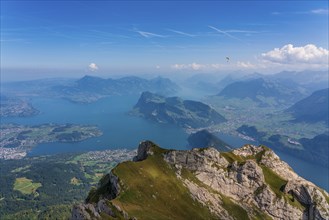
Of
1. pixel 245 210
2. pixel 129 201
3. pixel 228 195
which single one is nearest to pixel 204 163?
pixel 228 195

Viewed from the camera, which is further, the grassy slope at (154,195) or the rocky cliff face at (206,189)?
the rocky cliff face at (206,189)

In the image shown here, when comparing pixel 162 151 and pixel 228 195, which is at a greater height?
pixel 162 151

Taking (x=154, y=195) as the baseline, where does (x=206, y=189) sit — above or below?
below

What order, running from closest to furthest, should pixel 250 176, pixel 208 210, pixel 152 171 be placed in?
pixel 208 210 → pixel 152 171 → pixel 250 176

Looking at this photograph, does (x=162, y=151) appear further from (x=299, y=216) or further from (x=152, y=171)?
(x=299, y=216)

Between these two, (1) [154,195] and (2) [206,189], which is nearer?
(1) [154,195]

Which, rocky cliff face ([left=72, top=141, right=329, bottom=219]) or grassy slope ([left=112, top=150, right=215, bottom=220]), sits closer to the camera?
grassy slope ([left=112, top=150, right=215, bottom=220])
